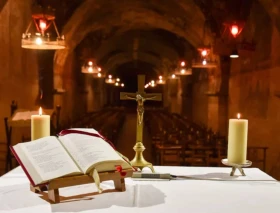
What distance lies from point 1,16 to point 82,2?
4.52 metres

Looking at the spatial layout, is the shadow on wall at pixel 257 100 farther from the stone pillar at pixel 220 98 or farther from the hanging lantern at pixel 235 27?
the stone pillar at pixel 220 98

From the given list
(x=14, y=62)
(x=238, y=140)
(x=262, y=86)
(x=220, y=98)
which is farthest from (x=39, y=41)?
(x=220, y=98)

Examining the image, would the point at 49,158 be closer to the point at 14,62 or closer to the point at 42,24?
the point at 42,24

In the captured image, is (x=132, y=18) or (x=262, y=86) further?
(x=132, y=18)

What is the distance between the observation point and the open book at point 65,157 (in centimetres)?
210

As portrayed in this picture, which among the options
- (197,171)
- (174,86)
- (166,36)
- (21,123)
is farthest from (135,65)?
(197,171)

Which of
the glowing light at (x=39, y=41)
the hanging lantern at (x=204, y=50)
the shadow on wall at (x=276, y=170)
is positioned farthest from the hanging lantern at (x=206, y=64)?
the glowing light at (x=39, y=41)

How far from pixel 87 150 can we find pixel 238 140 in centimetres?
101

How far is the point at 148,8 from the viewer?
49.1 ft

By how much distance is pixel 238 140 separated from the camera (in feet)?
8.88

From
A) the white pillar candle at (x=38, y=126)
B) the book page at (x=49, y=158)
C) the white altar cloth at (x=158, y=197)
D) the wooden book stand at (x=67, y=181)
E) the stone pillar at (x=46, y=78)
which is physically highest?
the stone pillar at (x=46, y=78)

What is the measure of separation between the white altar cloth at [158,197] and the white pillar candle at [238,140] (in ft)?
0.55

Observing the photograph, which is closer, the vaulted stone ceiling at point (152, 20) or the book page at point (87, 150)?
the book page at point (87, 150)

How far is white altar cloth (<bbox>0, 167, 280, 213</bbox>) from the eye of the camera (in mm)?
2092
